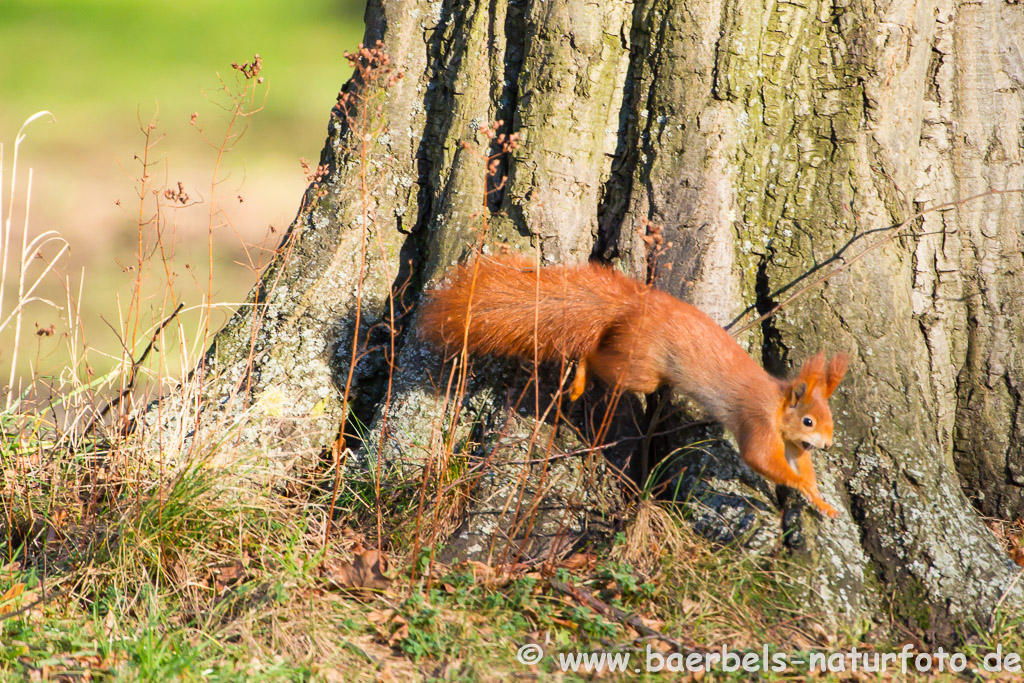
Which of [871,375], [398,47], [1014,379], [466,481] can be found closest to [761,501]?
[871,375]

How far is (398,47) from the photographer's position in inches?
118

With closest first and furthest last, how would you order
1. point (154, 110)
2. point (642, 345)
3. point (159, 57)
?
point (642, 345) < point (154, 110) < point (159, 57)

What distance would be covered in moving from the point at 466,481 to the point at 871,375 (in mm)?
1368

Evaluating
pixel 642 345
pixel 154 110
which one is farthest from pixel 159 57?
pixel 642 345

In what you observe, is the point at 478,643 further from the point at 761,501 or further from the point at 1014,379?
the point at 1014,379

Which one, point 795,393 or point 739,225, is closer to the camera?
point 795,393

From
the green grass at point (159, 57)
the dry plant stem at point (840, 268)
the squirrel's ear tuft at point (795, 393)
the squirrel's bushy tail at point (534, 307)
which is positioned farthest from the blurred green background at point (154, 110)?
the squirrel's ear tuft at point (795, 393)

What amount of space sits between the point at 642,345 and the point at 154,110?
8763 mm

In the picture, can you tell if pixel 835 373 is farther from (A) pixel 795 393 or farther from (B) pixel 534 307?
(B) pixel 534 307

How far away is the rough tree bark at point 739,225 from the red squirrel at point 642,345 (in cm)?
21

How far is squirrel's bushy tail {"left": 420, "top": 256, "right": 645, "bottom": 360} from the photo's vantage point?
257 cm

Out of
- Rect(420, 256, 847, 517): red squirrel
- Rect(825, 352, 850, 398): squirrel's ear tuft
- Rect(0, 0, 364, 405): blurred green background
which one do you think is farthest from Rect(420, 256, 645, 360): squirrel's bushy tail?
Rect(0, 0, 364, 405): blurred green background

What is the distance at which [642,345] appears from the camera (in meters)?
2.52

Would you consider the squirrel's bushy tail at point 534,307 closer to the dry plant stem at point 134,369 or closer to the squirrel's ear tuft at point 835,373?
the squirrel's ear tuft at point 835,373
